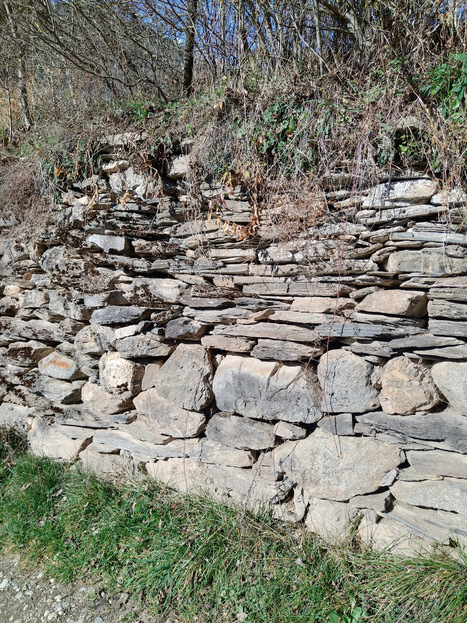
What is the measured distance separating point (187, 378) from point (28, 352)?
1771mm

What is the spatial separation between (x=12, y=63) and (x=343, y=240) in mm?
4519

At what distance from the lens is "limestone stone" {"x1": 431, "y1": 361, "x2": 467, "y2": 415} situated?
7.55 ft

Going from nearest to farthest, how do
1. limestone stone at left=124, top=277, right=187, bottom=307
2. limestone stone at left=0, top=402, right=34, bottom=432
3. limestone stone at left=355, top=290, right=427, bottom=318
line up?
limestone stone at left=355, top=290, right=427, bottom=318, limestone stone at left=124, top=277, right=187, bottom=307, limestone stone at left=0, top=402, right=34, bottom=432

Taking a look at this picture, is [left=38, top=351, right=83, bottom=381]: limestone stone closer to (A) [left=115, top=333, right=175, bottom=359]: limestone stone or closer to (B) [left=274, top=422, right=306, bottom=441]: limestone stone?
(A) [left=115, top=333, right=175, bottom=359]: limestone stone

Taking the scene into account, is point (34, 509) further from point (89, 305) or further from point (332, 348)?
point (332, 348)

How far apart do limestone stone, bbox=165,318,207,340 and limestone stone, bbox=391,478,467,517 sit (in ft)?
5.40

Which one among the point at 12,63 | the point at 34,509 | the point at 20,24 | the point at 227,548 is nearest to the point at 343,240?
the point at 227,548

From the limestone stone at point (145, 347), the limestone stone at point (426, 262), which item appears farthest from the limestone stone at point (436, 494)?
the limestone stone at point (145, 347)

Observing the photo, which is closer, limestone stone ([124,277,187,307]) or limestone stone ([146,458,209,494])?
limestone stone ([146,458,209,494])

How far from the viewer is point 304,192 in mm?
2721

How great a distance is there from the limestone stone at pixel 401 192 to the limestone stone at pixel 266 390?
1.18 meters

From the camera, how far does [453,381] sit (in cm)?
233

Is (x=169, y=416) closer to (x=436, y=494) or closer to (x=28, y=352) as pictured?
(x=28, y=352)

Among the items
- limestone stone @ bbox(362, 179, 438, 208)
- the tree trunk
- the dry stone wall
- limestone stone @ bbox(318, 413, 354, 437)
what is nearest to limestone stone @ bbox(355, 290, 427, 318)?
the dry stone wall
